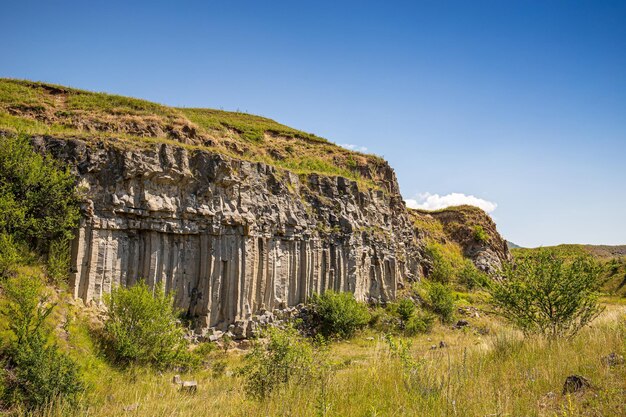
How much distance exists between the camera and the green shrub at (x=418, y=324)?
92.0 feet

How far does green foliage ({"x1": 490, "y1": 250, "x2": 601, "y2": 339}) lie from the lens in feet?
34.8

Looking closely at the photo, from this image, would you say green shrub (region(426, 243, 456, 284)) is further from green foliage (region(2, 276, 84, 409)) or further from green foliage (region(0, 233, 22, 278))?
green foliage (region(0, 233, 22, 278))

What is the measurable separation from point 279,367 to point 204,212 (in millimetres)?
14074

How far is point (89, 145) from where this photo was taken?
62.8 ft

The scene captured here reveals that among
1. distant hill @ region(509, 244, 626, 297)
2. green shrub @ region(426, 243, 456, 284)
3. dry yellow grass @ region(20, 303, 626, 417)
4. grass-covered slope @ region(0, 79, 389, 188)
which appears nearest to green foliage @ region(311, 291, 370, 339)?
grass-covered slope @ region(0, 79, 389, 188)

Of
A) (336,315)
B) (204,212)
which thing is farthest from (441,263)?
(204,212)

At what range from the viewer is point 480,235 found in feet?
163

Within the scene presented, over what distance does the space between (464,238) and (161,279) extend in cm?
4152

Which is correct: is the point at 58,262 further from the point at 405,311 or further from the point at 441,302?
the point at 441,302

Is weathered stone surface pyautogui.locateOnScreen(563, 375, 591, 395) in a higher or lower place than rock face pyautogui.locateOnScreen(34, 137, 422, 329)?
lower

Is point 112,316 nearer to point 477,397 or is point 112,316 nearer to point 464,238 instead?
point 477,397

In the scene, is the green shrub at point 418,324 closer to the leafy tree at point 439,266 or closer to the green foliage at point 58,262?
the leafy tree at point 439,266

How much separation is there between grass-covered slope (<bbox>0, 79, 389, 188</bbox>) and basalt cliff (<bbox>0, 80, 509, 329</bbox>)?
11 centimetres

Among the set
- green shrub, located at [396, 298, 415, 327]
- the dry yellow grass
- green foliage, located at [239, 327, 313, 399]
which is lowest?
green shrub, located at [396, 298, 415, 327]
